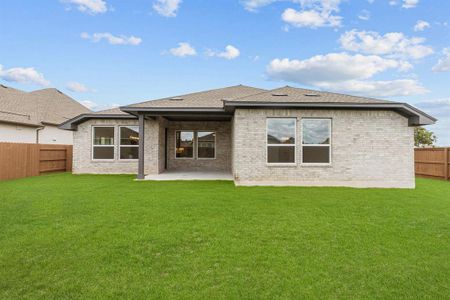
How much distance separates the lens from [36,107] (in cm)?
2130

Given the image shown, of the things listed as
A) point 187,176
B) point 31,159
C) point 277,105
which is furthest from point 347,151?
point 31,159

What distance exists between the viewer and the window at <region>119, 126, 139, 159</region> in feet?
49.1

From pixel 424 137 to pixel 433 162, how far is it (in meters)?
17.9

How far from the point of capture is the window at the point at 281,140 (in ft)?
35.6

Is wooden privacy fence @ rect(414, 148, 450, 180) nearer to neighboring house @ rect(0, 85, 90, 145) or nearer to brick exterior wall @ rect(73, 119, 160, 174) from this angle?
brick exterior wall @ rect(73, 119, 160, 174)

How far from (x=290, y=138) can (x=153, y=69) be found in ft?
43.4

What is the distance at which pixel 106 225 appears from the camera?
5289 millimetres

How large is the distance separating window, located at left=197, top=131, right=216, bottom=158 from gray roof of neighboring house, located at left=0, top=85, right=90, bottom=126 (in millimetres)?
11251

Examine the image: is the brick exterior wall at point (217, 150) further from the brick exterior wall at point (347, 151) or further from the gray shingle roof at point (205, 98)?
the brick exterior wall at point (347, 151)

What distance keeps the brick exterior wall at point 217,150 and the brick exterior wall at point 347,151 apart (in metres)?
5.48

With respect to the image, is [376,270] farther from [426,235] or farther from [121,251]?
[121,251]

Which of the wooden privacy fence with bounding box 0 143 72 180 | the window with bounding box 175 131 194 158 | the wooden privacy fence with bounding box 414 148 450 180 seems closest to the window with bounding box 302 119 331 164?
the window with bounding box 175 131 194 158

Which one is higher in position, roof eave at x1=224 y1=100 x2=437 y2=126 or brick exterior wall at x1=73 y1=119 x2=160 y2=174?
roof eave at x1=224 y1=100 x2=437 y2=126

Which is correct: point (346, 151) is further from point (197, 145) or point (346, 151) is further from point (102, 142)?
point (102, 142)
